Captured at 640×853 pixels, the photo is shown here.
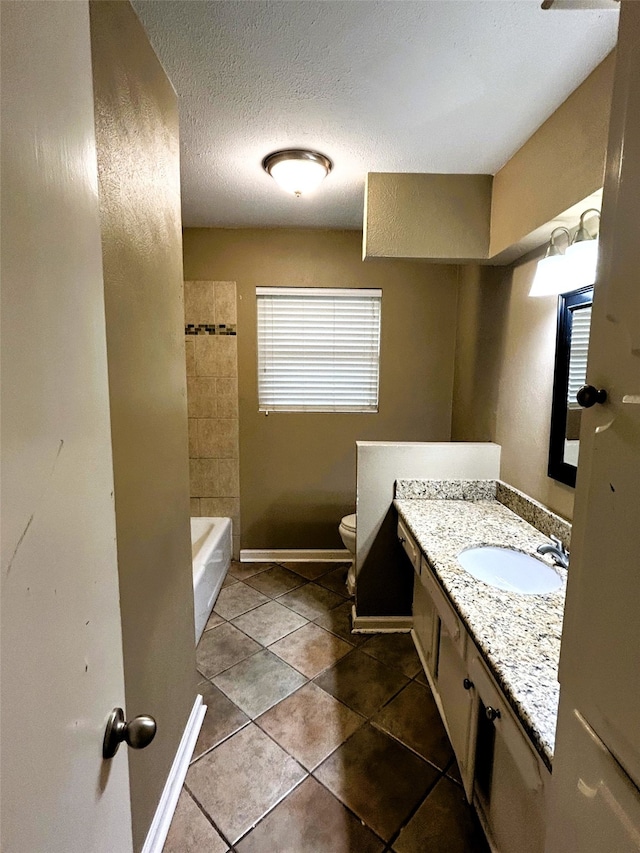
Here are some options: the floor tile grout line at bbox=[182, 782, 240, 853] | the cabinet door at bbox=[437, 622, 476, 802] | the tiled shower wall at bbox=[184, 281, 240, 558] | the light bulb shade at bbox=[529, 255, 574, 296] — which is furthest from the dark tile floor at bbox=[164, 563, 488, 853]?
the light bulb shade at bbox=[529, 255, 574, 296]

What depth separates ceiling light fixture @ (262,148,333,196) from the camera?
188 cm

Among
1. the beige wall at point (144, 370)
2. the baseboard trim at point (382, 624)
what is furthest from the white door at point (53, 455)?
the baseboard trim at point (382, 624)

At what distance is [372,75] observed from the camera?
54.2 inches

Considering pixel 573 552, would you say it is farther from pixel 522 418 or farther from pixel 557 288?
pixel 522 418

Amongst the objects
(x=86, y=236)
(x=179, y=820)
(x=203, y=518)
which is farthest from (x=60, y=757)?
(x=203, y=518)

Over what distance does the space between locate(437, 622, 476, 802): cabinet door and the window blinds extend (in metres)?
1.11

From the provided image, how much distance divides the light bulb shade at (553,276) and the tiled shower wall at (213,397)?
6.79 feet

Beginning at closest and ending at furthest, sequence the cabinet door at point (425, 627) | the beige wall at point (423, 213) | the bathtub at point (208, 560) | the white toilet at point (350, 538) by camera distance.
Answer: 1. the cabinet door at point (425, 627)
2. the beige wall at point (423, 213)
3. the bathtub at point (208, 560)
4. the white toilet at point (350, 538)

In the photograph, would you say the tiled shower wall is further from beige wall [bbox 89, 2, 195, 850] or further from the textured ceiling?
beige wall [bbox 89, 2, 195, 850]

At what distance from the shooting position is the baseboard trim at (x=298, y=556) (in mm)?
3223

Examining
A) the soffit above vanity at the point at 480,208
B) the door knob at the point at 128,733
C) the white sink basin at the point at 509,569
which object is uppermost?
the soffit above vanity at the point at 480,208

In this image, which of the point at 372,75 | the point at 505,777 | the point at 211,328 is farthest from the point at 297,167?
the point at 505,777

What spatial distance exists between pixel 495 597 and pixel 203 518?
2391 mm

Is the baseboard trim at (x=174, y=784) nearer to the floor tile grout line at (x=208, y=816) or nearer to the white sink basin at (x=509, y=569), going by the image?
the floor tile grout line at (x=208, y=816)
